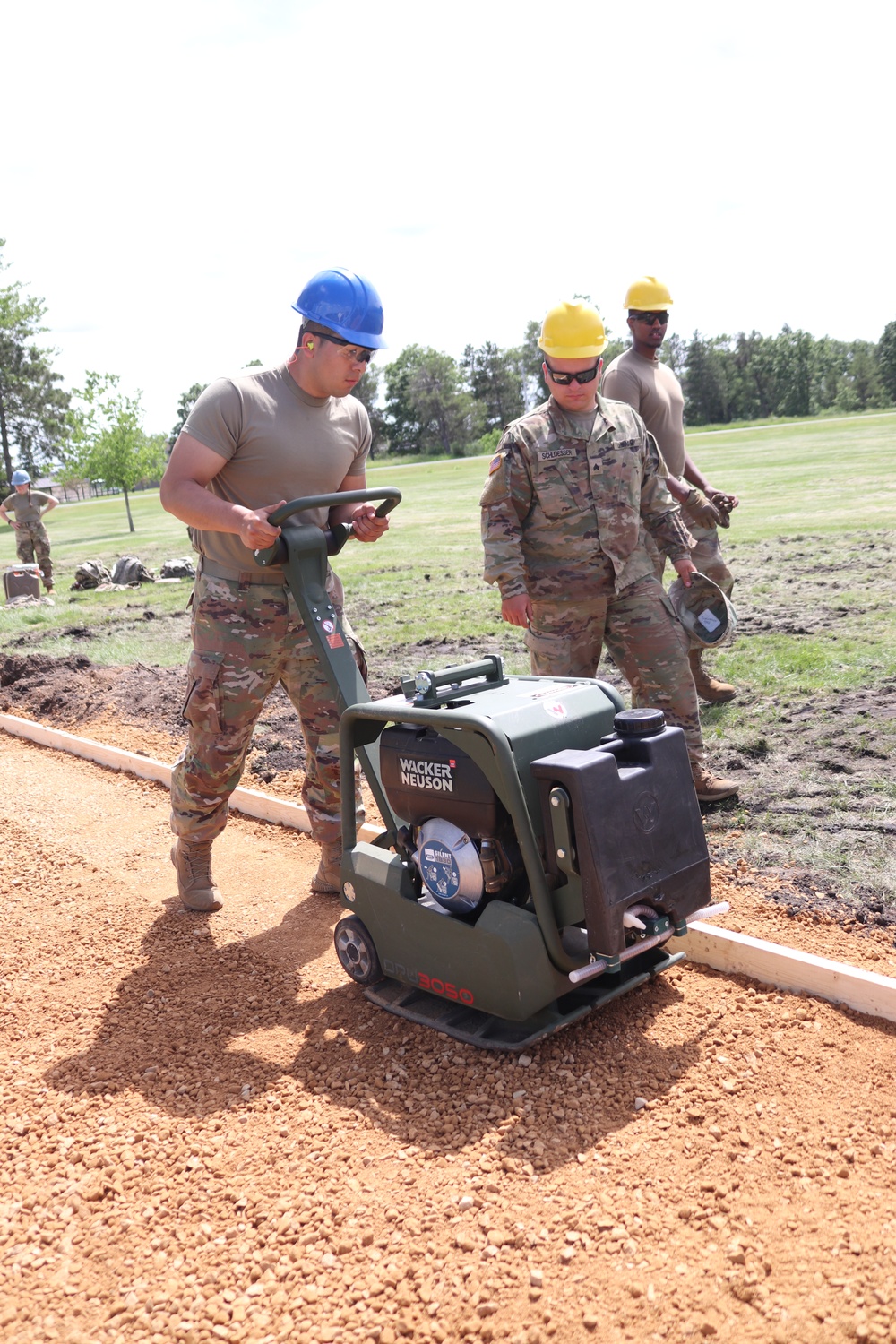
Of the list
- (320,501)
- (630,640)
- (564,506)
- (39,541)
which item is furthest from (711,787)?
(39,541)

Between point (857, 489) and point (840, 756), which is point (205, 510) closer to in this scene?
point (840, 756)

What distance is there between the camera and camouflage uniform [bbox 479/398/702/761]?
4434 mm

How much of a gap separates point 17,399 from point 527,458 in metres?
61.7

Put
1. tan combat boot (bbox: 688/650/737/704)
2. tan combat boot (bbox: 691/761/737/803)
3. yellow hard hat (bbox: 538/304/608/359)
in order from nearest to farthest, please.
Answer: yellow hard hat (bbox: 538/304/608/359) < tan combat boot (bbox: 691/761/737/803) < tan combat boot (bbox: 688/650/737/704)

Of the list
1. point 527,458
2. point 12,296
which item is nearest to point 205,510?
point 527,458

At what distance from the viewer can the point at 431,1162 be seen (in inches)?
109

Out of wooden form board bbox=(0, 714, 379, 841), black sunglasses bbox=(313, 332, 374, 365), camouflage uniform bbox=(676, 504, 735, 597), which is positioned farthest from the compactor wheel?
camouflage uniform bbox=(676, 504, 735, 597)

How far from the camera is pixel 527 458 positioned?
4445 mm

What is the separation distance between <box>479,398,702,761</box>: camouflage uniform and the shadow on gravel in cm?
158

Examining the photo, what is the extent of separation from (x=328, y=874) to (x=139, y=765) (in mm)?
2524

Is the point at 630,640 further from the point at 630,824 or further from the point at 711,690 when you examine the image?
the point at 711,690

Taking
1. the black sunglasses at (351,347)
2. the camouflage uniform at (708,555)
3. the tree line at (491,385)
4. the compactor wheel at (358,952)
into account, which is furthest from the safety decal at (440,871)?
the tree line at (491,385)

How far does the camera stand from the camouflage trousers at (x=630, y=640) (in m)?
4.61

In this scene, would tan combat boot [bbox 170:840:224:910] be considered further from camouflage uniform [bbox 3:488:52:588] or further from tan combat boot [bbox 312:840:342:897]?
camouflage uniform [bbox 3:488:52:588]
